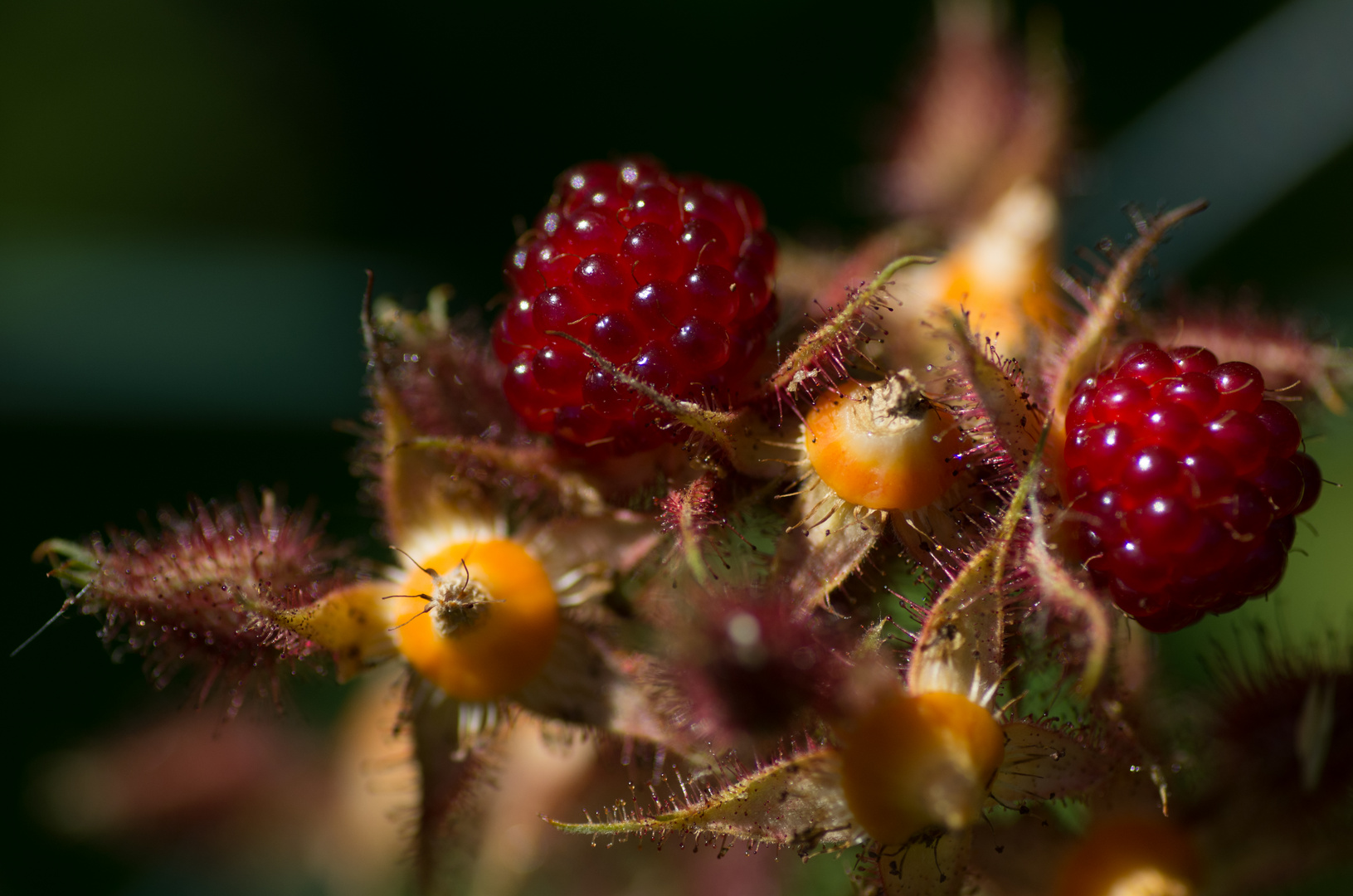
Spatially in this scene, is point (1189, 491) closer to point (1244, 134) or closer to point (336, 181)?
point (1244, 134)

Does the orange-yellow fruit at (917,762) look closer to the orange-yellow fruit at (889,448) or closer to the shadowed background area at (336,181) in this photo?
the orange-yellow fruit at (889,448)

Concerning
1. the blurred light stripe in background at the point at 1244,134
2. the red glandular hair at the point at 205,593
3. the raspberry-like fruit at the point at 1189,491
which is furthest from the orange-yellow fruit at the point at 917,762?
the blurred light stripe in background at the point at 1244,134

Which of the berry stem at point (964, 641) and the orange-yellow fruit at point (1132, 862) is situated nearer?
the berry stem at point (964, 641)

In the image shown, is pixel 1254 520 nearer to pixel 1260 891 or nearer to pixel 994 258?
pixel 1260 891

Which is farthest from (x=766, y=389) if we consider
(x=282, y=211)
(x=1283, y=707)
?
(x=282, y=211)

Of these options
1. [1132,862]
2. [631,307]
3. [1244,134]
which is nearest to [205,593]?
[631,307]

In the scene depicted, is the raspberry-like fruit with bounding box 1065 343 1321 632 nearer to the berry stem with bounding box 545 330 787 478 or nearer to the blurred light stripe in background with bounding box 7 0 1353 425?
the berry stem with bounding box 545 330 787 478
